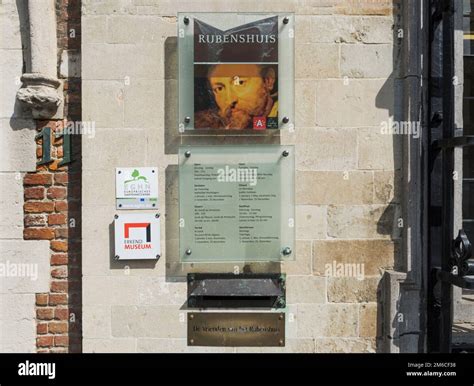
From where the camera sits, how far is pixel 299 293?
315 centimetres

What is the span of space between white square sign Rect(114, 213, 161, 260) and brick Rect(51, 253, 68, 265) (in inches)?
17.4

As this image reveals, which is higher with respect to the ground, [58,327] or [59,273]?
[59,273]

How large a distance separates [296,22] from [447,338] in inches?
105

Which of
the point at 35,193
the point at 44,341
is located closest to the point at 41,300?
the point at 44,341

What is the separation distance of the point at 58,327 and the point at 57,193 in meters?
1.06

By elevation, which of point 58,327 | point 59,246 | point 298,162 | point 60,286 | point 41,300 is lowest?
point 58,327

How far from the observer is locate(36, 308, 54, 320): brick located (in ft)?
10.4

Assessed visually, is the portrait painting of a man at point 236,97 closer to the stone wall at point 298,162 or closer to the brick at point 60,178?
the stone wall at point 298,162

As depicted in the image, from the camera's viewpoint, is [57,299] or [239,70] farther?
[57,299]

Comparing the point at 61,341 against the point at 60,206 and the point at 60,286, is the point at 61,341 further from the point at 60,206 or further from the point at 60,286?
the point at 60,206

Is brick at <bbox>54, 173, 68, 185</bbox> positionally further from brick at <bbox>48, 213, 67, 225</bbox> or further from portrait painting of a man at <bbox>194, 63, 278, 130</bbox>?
portrait painting of a man at <bbox>194, 63, 278, 130</bbox>

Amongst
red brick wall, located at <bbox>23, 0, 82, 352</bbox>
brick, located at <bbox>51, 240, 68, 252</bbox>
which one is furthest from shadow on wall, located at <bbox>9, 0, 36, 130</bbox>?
brick, located at <bbox>51, 240, 68, 252</bbox>

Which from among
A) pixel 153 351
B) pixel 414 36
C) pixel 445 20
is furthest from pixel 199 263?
pixel 445 20

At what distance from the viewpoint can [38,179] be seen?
3.16 meters
